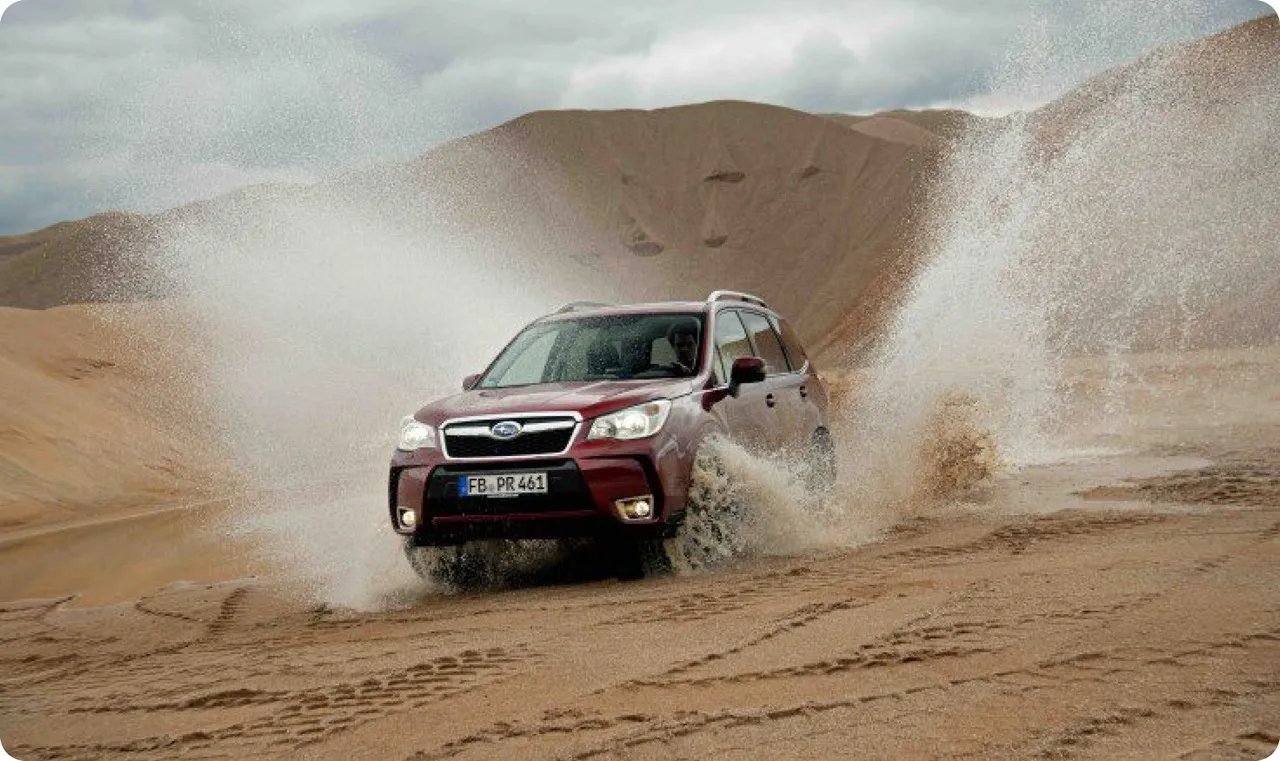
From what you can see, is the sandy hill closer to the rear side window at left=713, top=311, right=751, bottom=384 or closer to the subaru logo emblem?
the rear side window at left=713, top=311, right=751, bottom=384

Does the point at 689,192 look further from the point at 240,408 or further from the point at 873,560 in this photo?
the point at 873,560

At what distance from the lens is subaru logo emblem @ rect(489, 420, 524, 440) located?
742 cm

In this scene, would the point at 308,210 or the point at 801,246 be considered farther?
the point at 801,246

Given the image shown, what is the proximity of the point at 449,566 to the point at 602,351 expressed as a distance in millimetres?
1751

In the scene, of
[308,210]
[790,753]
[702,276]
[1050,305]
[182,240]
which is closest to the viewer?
[790,753]

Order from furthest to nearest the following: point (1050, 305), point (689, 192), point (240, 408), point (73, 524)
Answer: point (689, 192) < point (1050, 305) < point (240, 408) < point (73, 524)

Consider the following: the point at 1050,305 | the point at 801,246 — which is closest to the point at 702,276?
the point at 801,246

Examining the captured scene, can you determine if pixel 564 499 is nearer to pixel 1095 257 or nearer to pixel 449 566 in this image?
pixel 449 566

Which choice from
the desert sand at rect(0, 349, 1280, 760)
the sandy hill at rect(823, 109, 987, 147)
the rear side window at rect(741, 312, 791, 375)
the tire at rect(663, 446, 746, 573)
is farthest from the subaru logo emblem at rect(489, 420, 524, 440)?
the sandy hill at rect(823, 109, 987, 147)

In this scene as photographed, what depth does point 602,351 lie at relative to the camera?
8.62 m

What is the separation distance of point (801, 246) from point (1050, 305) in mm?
30576

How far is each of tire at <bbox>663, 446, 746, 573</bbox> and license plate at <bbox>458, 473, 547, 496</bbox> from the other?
0.87 m

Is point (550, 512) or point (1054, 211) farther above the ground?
point (1054, 211)

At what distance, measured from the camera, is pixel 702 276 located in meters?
69.5
